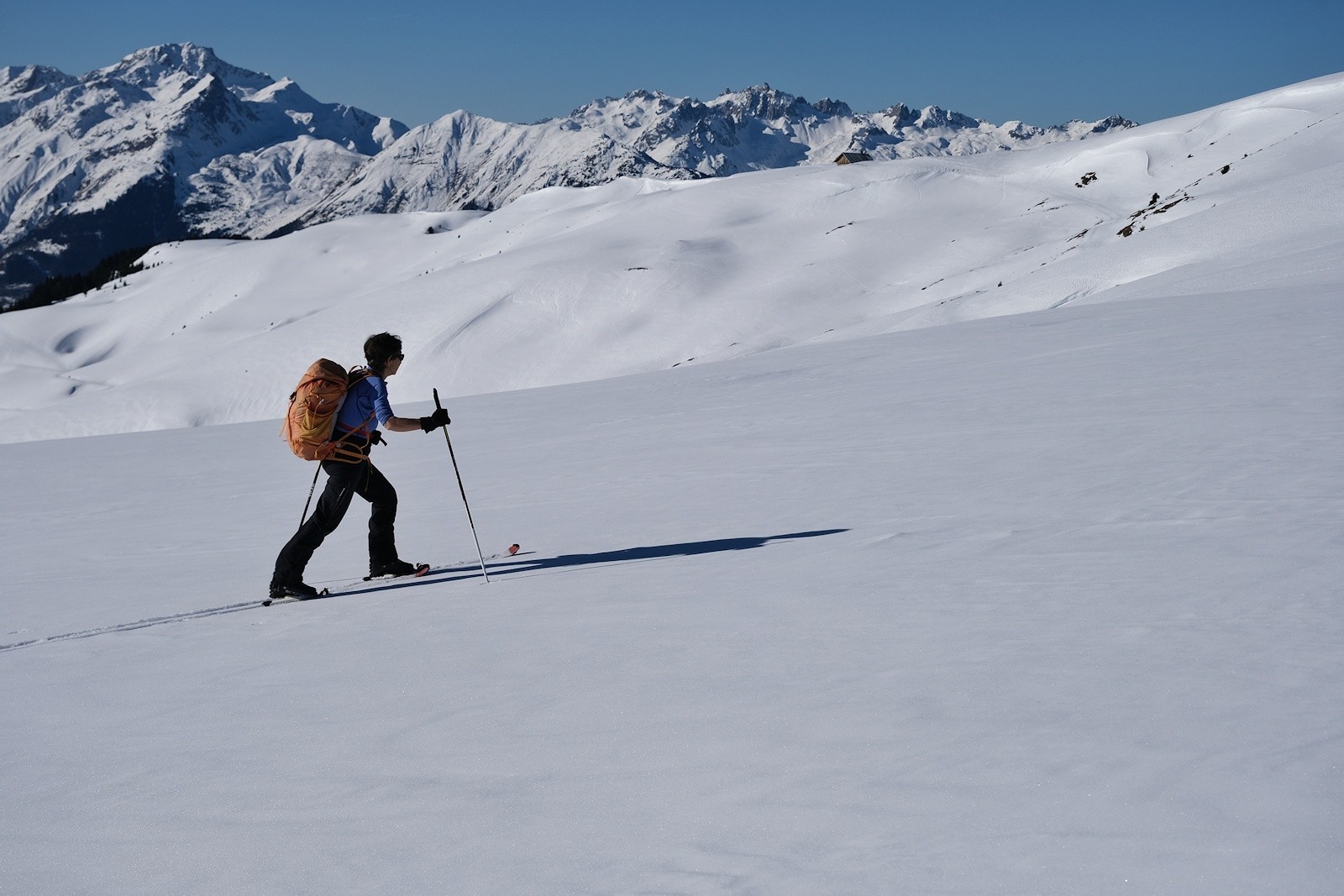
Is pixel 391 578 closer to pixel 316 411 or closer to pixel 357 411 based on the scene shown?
pixel 357 411

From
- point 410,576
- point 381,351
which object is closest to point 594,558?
point 410,576

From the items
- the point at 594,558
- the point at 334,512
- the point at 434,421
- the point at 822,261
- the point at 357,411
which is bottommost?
the point at 594,558

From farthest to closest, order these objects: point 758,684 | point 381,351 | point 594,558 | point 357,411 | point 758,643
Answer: point 594,558 < point 357,411 < point 381,351 < point 758,643 < point 758,684

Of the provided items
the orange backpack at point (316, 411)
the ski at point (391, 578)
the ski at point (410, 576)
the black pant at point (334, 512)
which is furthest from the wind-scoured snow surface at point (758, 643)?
the orange backpack at point (316, 411)

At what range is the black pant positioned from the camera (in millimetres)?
8031

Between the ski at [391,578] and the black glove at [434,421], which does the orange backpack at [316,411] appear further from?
the ski at [391,578]

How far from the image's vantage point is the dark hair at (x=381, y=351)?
26.0ft

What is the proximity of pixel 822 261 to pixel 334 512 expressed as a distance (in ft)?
142

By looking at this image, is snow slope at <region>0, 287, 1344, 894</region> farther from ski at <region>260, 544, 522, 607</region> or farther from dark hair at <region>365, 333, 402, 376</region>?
dark hair at <region>365, 333, 402, 376</region>

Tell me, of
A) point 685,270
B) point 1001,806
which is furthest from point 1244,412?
point 685,270

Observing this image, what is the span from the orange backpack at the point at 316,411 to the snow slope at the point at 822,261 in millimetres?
21515

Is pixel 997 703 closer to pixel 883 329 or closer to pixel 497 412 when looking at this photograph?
pixel 497 412

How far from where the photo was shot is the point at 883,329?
112 feet

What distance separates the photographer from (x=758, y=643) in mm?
5637
